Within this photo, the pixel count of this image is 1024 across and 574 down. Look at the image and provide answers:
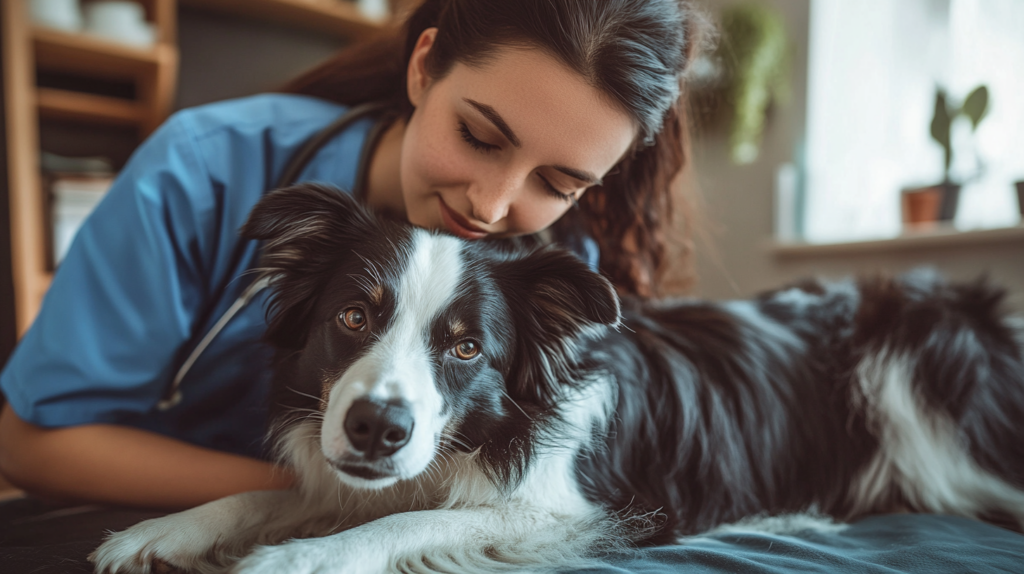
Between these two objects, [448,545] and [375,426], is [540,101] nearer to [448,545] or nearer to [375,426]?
[375,426]

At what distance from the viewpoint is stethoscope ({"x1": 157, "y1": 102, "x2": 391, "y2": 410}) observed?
1.47 metres

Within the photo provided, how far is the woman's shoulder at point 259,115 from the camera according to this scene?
5.20ft

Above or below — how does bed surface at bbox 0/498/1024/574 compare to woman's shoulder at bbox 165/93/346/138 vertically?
below

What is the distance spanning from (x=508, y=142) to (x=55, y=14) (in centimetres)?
313

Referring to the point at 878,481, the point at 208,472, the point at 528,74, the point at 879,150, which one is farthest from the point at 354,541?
the point at 879,150

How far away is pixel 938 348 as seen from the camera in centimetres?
178

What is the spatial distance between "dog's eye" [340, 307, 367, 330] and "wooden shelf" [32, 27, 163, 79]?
3007mm

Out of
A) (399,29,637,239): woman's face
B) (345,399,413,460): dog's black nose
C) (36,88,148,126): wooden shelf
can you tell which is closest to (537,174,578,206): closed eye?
(399,29,637,239): woman's face

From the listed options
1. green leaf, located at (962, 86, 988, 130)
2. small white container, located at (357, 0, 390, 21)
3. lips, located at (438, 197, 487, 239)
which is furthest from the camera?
small white container, located at (357, 0, 390, 21)

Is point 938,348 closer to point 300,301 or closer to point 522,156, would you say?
point 522,156

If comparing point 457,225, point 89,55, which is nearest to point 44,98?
point 89,55

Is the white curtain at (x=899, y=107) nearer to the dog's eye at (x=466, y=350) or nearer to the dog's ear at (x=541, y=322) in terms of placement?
the dog's ear at (x=541, y=322)

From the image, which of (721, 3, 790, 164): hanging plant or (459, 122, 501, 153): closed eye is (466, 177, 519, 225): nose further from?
(721, 3, 790, 164): hanging plant

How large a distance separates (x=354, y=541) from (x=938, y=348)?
1.67m
